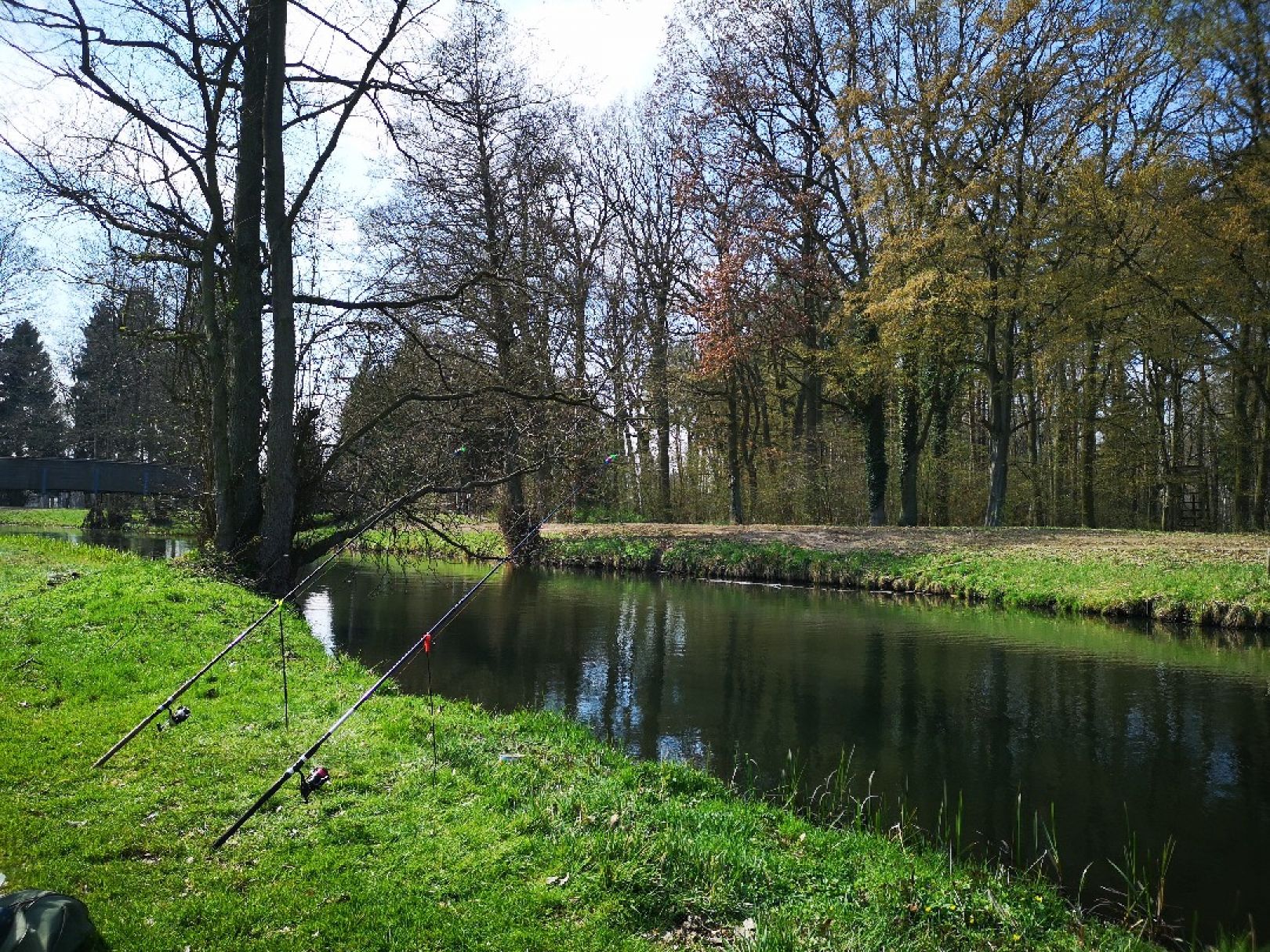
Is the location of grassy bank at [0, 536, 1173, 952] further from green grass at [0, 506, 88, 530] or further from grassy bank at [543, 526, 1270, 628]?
green grass at [0, 506, 88, 530]

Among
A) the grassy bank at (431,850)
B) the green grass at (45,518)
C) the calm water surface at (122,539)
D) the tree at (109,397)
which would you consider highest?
the tree at (109,397)

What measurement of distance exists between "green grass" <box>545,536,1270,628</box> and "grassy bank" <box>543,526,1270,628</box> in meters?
0.02

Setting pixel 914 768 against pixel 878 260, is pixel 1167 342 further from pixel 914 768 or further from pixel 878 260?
pixel 914 768

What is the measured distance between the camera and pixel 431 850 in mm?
4477

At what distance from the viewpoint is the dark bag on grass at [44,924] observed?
303 centimetres

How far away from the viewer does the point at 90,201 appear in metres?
11.2

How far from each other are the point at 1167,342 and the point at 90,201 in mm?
26458

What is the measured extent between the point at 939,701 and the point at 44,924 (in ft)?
29.6

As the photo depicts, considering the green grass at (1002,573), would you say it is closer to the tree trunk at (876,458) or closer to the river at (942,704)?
the river at (942,704)

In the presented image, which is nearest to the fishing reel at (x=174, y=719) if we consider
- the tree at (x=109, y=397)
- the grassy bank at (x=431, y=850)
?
the grassy bank at (x=431, y=850)

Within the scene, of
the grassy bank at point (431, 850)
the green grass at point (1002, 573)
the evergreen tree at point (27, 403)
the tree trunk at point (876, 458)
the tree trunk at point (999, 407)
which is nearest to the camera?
the grassy bank at point (431, 850)

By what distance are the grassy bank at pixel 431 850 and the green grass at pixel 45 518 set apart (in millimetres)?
35626

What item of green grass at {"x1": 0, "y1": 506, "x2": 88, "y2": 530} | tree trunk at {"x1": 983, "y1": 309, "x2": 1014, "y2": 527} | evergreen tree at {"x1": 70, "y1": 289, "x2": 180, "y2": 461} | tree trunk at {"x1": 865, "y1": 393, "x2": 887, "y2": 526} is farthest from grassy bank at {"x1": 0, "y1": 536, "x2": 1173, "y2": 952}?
green grass at {"x1": 0, "y1": 506, "x2": 88, "y2": 530}

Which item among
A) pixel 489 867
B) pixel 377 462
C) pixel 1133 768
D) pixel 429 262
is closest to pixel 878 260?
pixel 429 262
